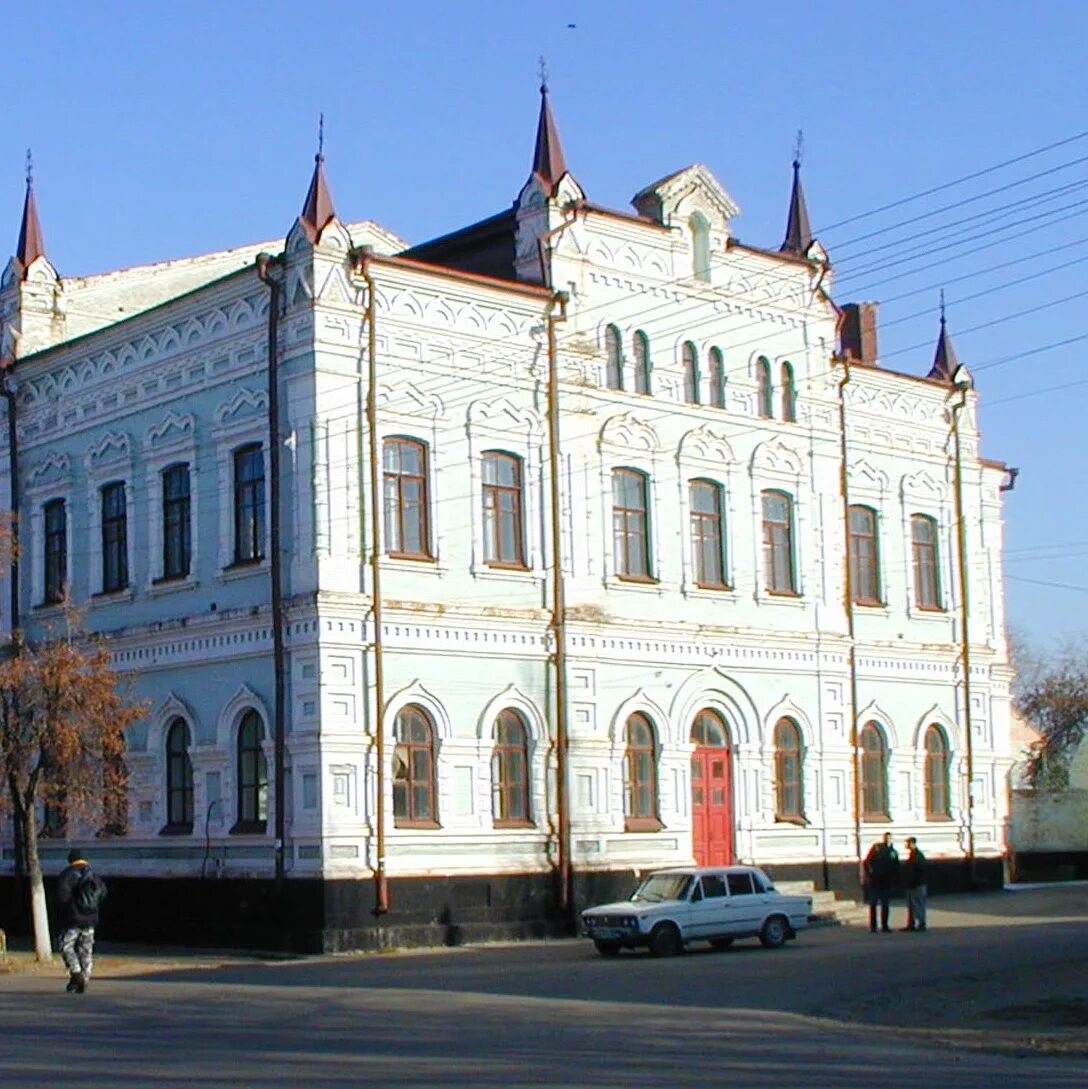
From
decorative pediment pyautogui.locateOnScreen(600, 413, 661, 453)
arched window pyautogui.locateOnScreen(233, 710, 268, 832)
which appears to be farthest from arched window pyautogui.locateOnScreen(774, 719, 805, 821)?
arched window pyautogui.locateOnScreen(233, 710, 268, 832)

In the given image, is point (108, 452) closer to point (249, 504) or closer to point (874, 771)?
point (249, 504)

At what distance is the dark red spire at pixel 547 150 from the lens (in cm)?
3522

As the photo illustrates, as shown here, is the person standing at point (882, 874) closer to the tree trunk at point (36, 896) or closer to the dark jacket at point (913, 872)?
the dark jacket at point (913, 872)

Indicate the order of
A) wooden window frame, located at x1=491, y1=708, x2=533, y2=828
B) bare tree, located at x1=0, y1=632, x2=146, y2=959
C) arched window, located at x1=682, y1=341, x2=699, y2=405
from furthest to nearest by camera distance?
1. arched window, located at x1=682, y1=341, x2=699, y2=405
2. wooden window frame, located at x1=491, y1=708, x2=533, y2=828
3. bare tree, located at x1=0, y1=632, x2=146, y2=959

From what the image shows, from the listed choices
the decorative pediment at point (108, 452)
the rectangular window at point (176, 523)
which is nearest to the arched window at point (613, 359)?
the rectangular window at point (176, 523)

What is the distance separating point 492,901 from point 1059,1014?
13633 mm

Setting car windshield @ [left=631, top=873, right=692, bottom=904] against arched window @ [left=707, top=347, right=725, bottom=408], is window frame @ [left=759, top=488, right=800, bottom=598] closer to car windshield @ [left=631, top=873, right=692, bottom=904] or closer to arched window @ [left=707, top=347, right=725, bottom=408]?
arched window @ [left=707, top=347, right=725, bottom=408]

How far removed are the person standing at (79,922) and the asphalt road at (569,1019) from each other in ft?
1.77

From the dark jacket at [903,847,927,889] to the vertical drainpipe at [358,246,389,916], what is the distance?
341 inches

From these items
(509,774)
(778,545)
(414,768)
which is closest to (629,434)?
(778,545)

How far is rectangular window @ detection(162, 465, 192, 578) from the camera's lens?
34.6m

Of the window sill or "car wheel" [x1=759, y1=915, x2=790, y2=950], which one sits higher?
the window sill

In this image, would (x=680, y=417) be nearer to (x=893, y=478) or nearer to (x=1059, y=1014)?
(x=893, y=478)

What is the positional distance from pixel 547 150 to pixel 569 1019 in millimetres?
19908
